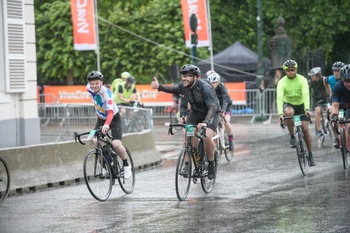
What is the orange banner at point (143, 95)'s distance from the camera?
37.0 metres

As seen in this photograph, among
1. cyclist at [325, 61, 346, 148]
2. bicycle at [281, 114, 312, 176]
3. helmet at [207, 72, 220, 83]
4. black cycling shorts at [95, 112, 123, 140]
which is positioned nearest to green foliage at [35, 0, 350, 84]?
cyclist at [325, 61, 346, 148]

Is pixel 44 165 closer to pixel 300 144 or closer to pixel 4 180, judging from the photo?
pixel 4 180

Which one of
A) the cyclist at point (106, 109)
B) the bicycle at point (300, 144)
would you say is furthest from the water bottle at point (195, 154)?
the bicycle at point (300, 144)

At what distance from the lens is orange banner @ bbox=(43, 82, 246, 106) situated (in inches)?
1455

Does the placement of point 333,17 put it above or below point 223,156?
above

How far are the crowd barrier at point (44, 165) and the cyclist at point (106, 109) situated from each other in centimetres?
167

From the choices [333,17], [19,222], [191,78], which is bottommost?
[19,222]

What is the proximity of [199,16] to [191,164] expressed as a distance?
2157cm

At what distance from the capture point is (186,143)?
13219mm

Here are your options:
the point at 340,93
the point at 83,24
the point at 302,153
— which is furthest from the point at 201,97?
the point at 83,24

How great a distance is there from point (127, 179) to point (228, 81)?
2612cm

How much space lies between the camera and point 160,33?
149ft

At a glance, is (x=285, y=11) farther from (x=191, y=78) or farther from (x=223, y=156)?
(x=191, y=78)

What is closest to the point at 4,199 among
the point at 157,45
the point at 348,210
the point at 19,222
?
the point at 19,222
